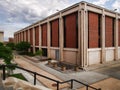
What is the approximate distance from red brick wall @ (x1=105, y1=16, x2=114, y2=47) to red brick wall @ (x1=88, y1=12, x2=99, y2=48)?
11.3 feet

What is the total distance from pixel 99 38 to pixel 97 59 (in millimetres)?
4778

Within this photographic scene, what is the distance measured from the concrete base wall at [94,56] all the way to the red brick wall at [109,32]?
3.83 metres

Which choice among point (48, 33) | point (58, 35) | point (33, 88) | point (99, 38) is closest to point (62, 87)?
point (33, 88)

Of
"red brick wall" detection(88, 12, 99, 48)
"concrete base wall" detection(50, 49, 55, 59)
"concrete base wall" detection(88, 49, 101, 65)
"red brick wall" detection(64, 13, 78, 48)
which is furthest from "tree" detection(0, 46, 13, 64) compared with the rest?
"concrete base wall" detection(50, 49, 55, 59)

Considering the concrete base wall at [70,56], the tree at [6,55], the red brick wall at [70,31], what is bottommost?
the concrete base wall at [70,56]

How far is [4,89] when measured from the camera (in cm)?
519

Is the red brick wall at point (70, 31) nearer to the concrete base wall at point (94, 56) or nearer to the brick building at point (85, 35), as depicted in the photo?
the brick building at point (85, 35)

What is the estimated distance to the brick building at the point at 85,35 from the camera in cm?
2338

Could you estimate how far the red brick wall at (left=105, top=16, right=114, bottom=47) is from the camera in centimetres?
2869

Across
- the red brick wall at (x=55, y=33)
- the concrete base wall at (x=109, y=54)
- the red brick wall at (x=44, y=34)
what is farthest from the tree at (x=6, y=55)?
the concrete base wall at (x=109, y=54)

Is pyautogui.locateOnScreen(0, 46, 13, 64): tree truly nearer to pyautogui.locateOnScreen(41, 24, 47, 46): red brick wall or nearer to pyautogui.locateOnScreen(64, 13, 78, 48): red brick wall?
pyautogui.locateOnScreen(64, 13, 78, 48): red brick wall

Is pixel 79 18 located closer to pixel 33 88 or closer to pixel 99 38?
pixel 99 38

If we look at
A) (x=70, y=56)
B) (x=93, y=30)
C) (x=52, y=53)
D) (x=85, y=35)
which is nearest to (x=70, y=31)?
(x=85, y=35)

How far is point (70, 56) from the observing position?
87.5ft
